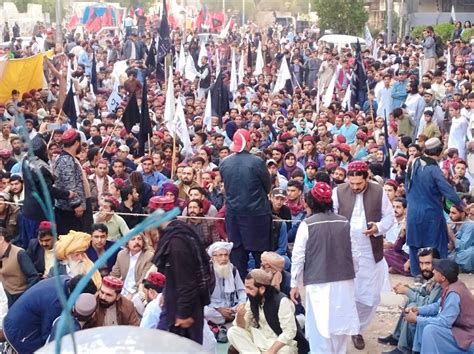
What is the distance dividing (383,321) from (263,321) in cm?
153

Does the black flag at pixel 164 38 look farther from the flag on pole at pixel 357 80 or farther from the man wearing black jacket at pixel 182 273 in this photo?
the man wearing black jacket at pixel 182 273

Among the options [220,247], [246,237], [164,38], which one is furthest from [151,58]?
[220,247]

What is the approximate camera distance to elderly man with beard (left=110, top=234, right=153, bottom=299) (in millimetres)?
8070

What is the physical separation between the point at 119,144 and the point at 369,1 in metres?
34.4

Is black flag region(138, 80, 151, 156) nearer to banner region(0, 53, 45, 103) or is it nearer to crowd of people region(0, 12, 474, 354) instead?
crowd of people region(0, 12, 474, 354)

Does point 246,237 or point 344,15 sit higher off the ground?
point 344,15

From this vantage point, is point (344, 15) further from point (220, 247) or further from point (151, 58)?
point (220, 247)

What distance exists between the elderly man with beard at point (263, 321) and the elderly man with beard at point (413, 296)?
0.88 metres

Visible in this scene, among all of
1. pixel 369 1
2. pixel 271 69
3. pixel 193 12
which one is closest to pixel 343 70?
pixel 271 69

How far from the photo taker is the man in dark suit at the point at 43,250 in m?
8.20

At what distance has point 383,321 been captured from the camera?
803 cm

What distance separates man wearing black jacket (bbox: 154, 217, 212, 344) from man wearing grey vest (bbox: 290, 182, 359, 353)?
92cm

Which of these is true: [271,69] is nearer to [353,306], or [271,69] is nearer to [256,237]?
[256,237]

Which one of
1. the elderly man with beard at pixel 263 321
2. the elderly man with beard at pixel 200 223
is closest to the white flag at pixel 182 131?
the elderly man with beard at pixel 200 223
